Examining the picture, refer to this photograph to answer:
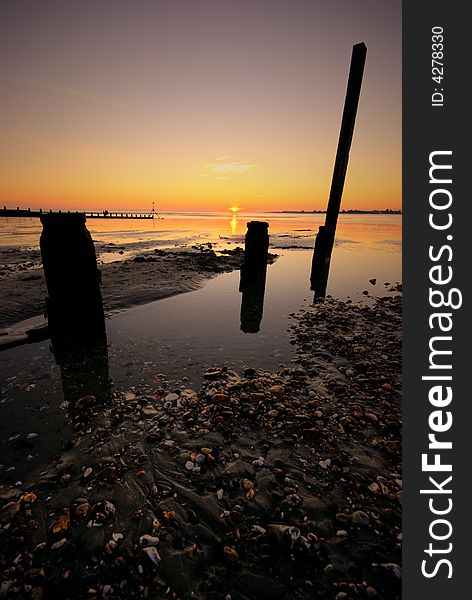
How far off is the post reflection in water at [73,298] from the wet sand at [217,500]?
5.39 ft

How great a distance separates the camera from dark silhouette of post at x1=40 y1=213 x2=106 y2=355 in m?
5.48

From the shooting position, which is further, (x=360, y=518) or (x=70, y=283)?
(x=70, y=283)

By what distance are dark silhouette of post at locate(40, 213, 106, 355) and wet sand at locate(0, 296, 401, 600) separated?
2215 millimetres

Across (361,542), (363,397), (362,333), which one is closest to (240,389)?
(363,397)

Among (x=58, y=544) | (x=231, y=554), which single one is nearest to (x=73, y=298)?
(x=58, y=544)

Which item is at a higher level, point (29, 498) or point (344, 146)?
point (344, 146)

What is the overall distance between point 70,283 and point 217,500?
4889 mm

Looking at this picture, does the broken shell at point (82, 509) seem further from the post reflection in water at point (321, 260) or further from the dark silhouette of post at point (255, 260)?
the post reflection in water at point (321, 260)

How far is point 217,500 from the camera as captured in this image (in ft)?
9.03

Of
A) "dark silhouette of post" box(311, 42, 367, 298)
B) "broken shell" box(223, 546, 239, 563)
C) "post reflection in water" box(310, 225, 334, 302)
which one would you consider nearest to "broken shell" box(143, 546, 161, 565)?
"broken shell" box(223, 546, 239, 563)

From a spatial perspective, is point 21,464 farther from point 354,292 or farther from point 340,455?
point 354,292

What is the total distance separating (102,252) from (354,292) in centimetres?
1687

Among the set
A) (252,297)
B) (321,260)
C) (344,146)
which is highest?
(344,146)

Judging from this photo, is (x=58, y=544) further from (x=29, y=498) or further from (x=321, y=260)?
(x=321, y=260)
